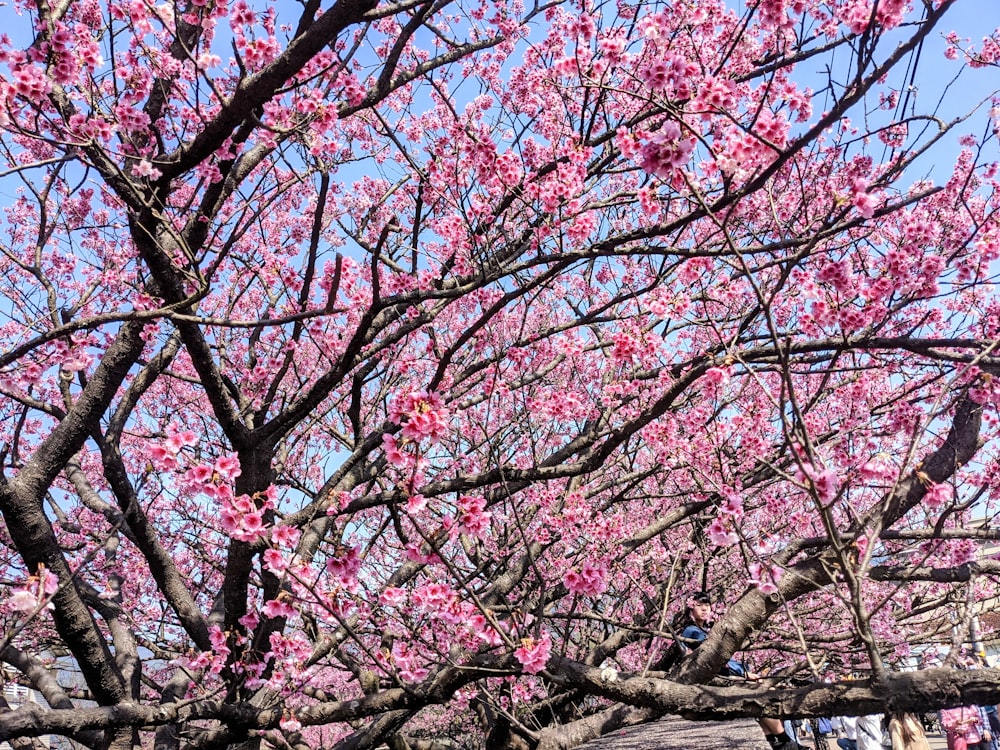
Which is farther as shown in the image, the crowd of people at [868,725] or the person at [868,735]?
the person at [868,735]

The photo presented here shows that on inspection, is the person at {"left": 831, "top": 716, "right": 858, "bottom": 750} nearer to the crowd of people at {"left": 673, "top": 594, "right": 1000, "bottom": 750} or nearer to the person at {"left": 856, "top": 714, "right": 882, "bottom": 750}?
the crowd of people at {"left": 673, "top": 594, "right": 1000, "bottom": 750}

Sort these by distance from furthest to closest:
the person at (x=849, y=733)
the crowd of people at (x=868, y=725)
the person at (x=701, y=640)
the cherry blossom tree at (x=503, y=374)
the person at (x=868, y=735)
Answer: the person at (x=849, y=733), the person at (x=868, y=735), the crowd of people at (x=868, y=725), the person at (x=701, y=640), the cherry blossom tree at (x=503, y=374)

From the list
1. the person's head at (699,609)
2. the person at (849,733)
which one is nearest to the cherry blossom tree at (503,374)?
the person's head at (699,609)

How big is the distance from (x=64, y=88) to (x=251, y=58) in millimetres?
1170

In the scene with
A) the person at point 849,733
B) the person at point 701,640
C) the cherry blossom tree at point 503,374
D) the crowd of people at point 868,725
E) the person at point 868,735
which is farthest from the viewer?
the person at point 849,733

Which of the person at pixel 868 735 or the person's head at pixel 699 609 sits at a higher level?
the person's head at pixel 699 609

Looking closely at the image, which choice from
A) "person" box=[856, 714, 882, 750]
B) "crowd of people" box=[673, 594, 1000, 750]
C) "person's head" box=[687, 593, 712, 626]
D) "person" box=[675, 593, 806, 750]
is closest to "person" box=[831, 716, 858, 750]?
"crowd of people" box=[673, 594, 1000, 750]

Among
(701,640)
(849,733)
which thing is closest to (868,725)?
(849,733)

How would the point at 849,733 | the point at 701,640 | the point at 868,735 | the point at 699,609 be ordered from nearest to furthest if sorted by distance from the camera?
the point at 701,640, the point at 699,609, the point at 868,735, the point at 849,733

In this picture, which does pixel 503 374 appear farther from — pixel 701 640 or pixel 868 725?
pixel 868 725

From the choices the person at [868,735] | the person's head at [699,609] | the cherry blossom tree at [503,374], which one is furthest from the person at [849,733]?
the person's head at [699,609]

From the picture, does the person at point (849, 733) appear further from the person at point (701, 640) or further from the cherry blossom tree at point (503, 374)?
the person at point (701, 640)

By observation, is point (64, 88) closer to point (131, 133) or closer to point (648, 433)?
point (131, 133)

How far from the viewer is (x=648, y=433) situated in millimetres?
5953
